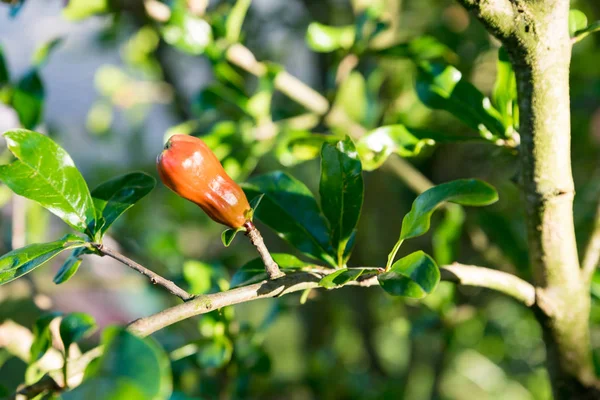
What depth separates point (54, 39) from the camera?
739mm

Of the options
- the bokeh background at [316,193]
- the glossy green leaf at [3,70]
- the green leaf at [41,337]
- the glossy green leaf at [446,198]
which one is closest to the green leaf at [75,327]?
the green leaf at [41,337]

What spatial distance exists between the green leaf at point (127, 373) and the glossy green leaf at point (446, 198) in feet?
0.65

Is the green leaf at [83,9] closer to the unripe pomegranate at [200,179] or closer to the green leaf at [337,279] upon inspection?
the unripe pomegranate at [200,179]

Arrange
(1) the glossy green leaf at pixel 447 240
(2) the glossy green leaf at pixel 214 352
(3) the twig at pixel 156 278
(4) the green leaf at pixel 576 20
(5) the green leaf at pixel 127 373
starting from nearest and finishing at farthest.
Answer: (5) the green leaf at pixel 127 373 < (3) the twig at pixel 156 278 < (4) the green leaf at pixel 576 20 < (2) the glossy green leaf at pixel 214 352 < (1) the glossy green leaf at pixel 447 240

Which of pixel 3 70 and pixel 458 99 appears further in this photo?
pixel 3 70

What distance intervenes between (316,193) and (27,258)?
1157 millimetres

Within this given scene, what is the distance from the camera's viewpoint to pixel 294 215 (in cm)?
48

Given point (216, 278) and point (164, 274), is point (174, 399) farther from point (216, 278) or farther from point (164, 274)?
point (164, 274)

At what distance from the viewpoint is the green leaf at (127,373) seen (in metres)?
0.24

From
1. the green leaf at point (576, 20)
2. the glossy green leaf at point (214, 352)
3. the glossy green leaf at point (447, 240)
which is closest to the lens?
the green leaf at point (576, 20)

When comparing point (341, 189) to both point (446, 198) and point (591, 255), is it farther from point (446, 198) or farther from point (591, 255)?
point (591, 255)

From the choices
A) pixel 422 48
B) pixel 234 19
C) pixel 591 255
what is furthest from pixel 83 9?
pixel 591 255

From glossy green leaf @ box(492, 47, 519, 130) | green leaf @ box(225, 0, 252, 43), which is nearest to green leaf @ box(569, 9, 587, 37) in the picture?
glossy green leaf @ box(492, 47, 519, 130)

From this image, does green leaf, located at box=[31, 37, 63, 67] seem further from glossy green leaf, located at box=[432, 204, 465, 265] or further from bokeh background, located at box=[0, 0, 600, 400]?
glossy green leaf, located at box=[432, 204, 465, 265]
